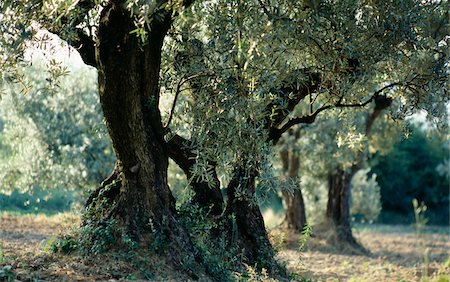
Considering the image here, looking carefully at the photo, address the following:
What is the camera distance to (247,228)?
11.7 m

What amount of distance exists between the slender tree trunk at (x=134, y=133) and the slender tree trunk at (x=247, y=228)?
5.93ft

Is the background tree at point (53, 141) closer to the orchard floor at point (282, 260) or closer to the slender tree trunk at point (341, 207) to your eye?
the orchard floor at point (282, 260)

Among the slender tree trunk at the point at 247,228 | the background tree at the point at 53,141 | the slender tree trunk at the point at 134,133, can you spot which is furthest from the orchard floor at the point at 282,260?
the background tree at the point at 53,141

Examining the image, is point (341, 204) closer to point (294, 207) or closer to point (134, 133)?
point (294, 207)

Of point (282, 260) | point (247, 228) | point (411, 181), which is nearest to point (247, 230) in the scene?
point (247, 228)

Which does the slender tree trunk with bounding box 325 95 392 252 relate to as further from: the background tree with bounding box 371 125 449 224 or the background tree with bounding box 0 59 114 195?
the background tree with bounding box 371 125 449 224

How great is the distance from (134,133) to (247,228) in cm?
360

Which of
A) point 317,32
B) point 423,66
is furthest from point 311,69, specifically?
point 423,66

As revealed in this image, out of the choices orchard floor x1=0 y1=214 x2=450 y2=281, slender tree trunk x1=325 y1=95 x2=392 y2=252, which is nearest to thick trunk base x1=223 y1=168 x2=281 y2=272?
orchard floor x1=0 y1=214 x2=450 y2=281

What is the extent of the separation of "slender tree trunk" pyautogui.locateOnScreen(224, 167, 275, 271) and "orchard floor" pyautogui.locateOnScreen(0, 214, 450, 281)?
386 millimetres

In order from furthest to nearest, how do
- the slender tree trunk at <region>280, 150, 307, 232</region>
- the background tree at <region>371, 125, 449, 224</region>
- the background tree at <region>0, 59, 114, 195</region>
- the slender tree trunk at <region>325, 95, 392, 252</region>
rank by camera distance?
the background tree at <region>371, 125, 449, 224</region> < the background tree at <region>0, 59, 114, 195</region> < the slender tree trunk at <region>280, 150, 307, 232</region> < the slender tree trunk at <region>325, 95, 392, 252</region>

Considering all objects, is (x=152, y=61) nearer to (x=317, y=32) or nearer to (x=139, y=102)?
(x=139, y=102)

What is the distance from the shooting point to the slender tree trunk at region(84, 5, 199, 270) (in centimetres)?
864

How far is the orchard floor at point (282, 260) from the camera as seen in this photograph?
8359mm
